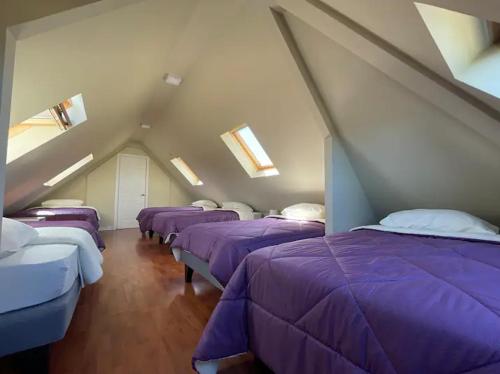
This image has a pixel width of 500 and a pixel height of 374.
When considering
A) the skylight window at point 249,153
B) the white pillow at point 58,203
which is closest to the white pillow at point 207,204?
the skylight window at point 249,153

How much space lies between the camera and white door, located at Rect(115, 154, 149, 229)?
256 inches

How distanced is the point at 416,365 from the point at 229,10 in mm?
2317

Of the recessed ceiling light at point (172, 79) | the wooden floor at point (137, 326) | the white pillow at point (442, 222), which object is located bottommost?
the wooden floor at point (137, 326)

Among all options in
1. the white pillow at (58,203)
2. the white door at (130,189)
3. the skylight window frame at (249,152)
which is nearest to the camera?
the skylight window frame at (249,152)

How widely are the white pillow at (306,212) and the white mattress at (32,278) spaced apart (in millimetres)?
2572

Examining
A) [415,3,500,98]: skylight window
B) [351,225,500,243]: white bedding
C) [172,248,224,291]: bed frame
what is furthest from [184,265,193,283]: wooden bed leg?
[415,3,500,98]: skylight window

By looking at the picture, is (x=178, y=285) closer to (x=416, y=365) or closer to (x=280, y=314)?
(x=280, y=314)

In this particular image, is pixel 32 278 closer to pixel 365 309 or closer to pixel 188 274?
pixel 365 309

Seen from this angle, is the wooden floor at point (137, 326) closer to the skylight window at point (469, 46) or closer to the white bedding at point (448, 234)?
the white bedding at point (448, 234)

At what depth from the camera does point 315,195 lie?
11.6 ft

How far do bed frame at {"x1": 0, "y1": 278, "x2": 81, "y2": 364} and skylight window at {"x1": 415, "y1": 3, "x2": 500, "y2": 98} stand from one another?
2.17m

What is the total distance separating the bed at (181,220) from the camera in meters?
3.78

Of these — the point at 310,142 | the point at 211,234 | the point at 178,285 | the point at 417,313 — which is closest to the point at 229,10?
the point at 310,142

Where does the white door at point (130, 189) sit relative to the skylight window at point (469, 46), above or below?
below
